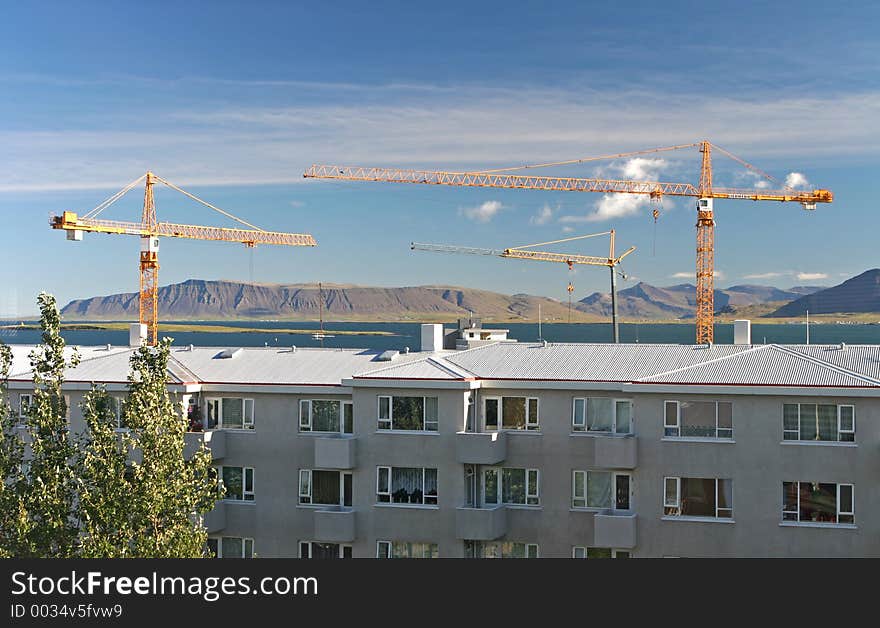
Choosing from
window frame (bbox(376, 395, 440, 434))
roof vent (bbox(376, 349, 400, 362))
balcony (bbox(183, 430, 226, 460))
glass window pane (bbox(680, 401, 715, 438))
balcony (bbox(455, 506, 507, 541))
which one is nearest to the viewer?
glass window pane (bbox(680, 401, 715, 438))

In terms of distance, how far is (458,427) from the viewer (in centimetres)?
4881

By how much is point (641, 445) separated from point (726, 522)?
442cm

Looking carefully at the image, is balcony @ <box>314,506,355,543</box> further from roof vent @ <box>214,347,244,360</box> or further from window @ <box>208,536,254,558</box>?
roof vent @ <box>214,347,244,360</box>

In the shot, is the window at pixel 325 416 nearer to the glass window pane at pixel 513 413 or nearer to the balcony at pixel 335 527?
the balcony at pixel 335 527

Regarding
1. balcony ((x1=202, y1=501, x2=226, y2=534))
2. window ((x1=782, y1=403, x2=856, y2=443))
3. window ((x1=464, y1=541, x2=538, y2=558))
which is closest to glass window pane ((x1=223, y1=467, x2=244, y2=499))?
balcony ((x1=202, y1=501, x2=226, y2=534))

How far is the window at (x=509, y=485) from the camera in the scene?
48.8 m

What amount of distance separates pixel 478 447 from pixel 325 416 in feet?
25.6

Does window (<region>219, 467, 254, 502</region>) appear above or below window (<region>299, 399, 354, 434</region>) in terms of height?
Answer: below

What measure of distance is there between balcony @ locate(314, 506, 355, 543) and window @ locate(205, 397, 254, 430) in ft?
19.8

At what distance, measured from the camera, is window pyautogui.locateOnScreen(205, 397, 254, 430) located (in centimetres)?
5269

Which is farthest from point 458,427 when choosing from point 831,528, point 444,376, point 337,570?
point 337,570

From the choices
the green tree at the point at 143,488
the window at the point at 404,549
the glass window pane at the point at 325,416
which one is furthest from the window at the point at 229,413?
the green tree at the point at 143,488

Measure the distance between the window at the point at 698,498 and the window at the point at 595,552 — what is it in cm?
250

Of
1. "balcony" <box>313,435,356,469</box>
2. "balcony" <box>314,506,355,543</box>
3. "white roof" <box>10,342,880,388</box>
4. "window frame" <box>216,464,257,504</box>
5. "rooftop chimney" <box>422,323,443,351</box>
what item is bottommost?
"balcony" <box>314,506,355,543</box>
